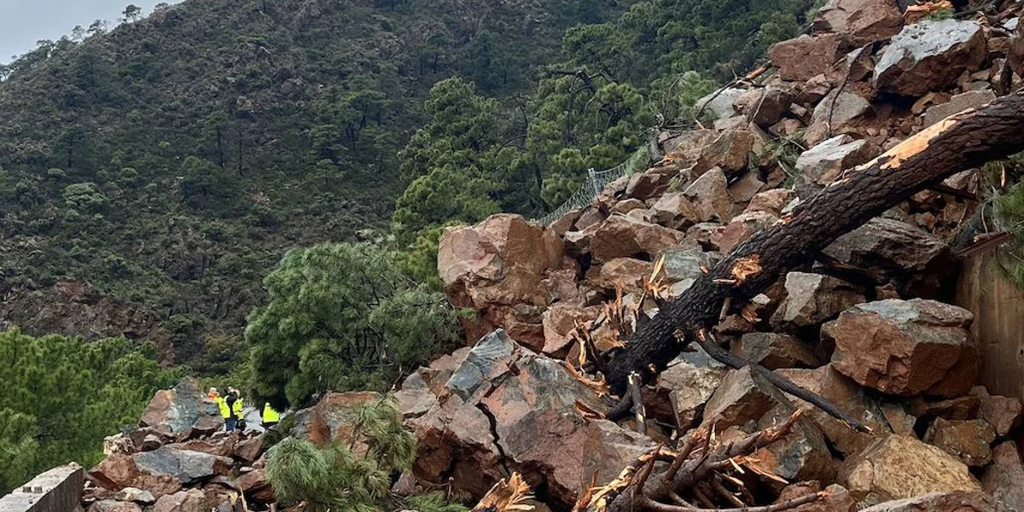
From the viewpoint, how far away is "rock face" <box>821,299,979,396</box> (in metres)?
4.95

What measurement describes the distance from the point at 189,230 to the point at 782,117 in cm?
3135

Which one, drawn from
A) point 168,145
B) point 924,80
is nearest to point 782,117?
point 924,80

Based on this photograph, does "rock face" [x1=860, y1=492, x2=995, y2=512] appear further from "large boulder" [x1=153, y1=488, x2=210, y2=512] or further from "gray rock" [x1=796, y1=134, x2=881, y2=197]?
"large boulder" [x1=153, y1=488, x2=210, y2=512]

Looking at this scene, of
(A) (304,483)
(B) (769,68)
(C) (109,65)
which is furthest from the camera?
(C) (109,65)

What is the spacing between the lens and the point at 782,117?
10.3 metres

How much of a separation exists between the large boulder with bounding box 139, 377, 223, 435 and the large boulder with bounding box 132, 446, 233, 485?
1822mm

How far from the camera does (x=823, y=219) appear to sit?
5.68 metres

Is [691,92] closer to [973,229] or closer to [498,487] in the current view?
[973,229]

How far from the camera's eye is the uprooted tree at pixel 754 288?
452 centimetres

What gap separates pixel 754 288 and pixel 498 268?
138 inches

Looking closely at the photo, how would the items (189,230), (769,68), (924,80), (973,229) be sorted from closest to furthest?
(973,229) → (924,80) → (769,68) → (189,230)

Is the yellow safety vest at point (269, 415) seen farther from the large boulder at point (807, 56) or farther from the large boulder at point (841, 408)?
the large boulder at point (807, 56)

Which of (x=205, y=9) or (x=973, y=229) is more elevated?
(x=205, y=9)

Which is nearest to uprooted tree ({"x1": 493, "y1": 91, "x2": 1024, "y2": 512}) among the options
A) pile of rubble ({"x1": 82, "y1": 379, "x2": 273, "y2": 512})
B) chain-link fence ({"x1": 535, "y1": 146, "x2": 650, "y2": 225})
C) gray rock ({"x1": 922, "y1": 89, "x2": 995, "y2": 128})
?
gray rock ({"x1": 922, "y1": 89, "x2": 995, "y2": 128})
